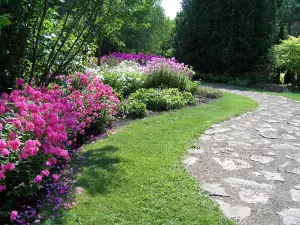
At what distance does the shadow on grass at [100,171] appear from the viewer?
3.60 metres

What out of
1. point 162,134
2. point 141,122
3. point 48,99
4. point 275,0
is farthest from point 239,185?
point 275,0

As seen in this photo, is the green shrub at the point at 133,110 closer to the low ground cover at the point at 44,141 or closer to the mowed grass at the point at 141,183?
the low ground cover at the point at 44,141

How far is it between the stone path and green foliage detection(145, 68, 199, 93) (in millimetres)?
2774

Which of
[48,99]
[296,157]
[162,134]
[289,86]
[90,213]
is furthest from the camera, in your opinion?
[289,86]

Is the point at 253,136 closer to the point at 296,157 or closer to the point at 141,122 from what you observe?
the point at 296,157

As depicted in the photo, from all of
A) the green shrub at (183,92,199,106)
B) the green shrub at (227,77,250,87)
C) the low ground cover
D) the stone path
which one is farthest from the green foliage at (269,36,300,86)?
the low ground cover

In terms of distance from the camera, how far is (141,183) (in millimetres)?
3678

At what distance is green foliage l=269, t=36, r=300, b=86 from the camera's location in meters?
13.3

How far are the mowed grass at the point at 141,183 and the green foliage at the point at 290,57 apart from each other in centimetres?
923

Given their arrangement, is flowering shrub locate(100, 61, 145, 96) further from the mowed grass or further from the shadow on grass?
the shadow on grass

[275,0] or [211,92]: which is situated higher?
[275,0]

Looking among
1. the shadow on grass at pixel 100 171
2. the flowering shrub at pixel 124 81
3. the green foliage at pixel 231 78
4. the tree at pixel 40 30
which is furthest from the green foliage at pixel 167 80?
the green foliage at pixel 231 78

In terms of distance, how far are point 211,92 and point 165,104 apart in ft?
Answer: 8.48

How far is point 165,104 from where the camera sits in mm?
7645
